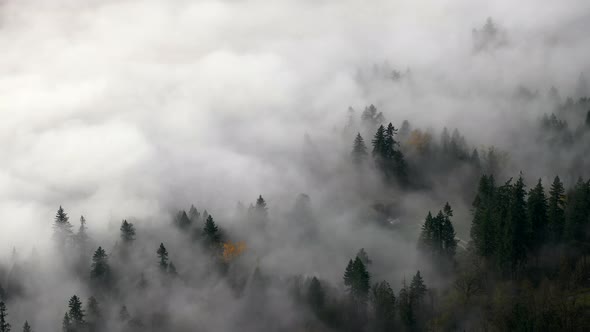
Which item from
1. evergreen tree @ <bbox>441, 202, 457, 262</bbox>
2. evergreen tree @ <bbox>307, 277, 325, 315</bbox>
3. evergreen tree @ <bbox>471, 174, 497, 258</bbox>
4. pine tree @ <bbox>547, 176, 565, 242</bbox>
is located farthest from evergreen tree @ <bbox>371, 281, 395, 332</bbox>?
pine tree @ <bbox>547, 176, 565, 242</bbox>

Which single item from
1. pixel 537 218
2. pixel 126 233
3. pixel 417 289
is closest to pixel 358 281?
pixel 417 289

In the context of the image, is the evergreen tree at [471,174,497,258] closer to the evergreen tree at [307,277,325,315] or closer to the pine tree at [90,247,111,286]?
the evergreen tree at [307,277,325,315]

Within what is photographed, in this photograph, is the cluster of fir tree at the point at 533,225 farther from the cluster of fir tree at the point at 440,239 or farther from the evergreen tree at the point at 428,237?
the evergreen tree at the point at 428,237

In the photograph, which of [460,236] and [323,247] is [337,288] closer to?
[323,247]

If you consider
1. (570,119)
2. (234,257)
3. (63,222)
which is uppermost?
(570,119)

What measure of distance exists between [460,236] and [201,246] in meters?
70.2

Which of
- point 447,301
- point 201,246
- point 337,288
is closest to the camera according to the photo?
point 447,301

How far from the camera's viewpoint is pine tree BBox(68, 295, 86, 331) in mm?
170750

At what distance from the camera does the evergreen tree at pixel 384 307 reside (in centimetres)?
15775

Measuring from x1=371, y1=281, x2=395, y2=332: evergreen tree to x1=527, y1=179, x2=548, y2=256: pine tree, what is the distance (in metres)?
33.7

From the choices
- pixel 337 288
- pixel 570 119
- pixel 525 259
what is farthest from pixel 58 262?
pixel 570 119

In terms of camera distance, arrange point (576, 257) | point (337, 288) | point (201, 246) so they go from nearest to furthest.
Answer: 1. point (576, 257)
2. point (337, 288)
3. point (201, 246)

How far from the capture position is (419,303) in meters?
157

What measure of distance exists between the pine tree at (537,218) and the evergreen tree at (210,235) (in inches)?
3258
